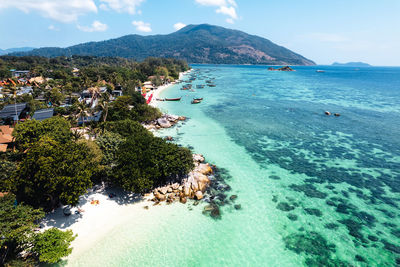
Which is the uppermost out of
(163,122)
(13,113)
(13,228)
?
(13,113)

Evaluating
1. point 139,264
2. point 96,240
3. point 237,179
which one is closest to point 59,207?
point 96,240

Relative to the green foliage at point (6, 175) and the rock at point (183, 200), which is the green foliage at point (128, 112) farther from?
the rock at point (183, 200)

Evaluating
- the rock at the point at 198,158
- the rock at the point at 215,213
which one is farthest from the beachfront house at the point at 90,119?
the rock at the point at 215,213

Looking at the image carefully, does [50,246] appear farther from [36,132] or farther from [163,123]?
[163,123]


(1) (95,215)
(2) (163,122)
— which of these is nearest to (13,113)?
(2) (163,122)

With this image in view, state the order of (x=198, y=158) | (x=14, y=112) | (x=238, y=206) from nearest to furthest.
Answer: (x=238, y=206)
(x=198, y=158)
(x=14, y=112)

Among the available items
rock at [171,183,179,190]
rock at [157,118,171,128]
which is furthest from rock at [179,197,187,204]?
rock at [157,118,171,128]
